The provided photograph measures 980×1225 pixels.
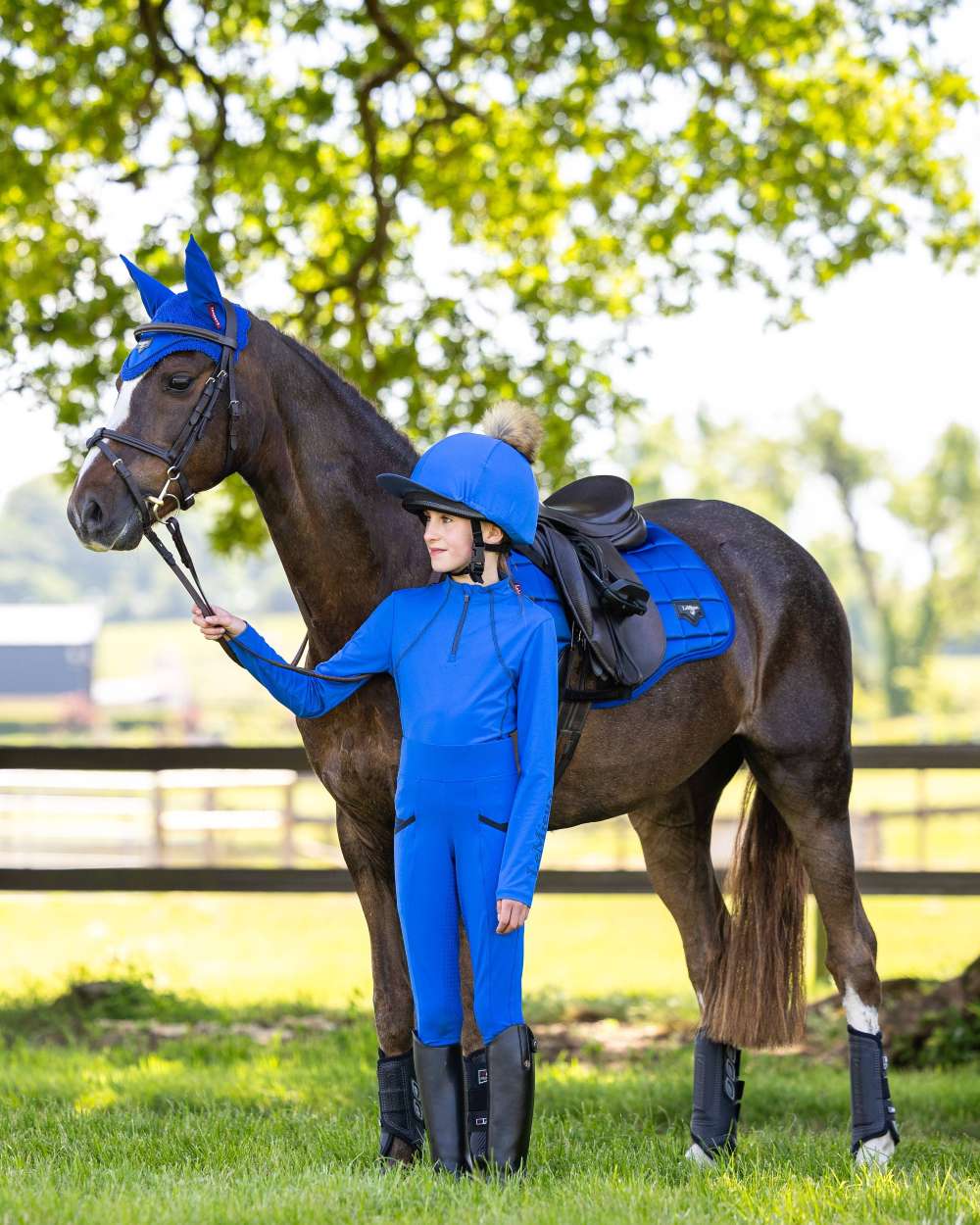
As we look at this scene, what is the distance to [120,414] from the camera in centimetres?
325

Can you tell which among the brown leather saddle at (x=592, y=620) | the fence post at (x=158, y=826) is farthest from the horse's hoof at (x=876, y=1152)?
the fence post at (x=158, y=826)

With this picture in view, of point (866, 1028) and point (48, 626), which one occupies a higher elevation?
point (48, 626)

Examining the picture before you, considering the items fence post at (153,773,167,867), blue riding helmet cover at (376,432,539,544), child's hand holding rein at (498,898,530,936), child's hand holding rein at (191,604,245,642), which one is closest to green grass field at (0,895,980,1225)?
child's hand holding rein at (498,898,530,936)

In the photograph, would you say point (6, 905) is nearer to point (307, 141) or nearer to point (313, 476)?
point (307, 141)

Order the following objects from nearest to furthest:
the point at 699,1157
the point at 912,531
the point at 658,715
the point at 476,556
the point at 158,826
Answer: the point at 476,556, the point at 658,715, the point at 699,1157, the point at 158,826, the point at 912,531

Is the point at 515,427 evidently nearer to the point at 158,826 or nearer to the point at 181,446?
the point at 181,446

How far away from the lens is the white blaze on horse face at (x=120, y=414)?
10.5 ft

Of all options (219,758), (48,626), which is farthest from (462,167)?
(48,626)

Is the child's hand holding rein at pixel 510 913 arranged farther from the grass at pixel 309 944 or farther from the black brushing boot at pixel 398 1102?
the grass at pixel 309 944

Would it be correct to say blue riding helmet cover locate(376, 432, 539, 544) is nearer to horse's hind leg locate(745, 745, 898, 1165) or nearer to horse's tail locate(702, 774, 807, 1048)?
horse's hind leg locate(745, 745, 898, 1165)

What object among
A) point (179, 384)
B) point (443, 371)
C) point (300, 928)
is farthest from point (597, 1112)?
point (300, 928)

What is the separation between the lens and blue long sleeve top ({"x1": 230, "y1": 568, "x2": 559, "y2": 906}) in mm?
3148

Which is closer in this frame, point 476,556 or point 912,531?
point 476,556

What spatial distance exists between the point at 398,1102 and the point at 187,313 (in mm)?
2139
